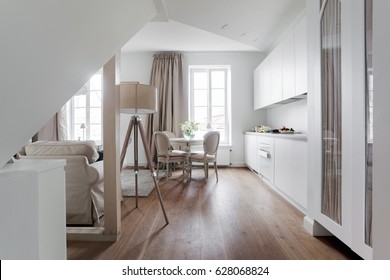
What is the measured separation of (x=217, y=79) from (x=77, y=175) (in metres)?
4.44

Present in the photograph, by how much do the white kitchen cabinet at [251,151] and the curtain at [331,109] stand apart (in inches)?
98.6

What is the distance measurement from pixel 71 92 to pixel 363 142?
1838 millimetres

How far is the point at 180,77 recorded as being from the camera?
5.38 metres

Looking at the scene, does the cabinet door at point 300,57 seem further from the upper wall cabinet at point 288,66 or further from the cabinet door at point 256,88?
the cabinet door at point 256,88

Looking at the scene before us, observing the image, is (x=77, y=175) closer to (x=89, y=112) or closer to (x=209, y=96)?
(x=209, y=96)

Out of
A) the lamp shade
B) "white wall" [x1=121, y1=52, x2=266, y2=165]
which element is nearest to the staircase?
the lamp shade

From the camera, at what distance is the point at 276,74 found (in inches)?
146

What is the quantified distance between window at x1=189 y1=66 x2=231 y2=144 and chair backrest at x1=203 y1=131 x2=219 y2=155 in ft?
5.14

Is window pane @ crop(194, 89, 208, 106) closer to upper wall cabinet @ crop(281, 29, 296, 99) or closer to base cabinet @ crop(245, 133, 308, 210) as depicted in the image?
base cabinet @ crop(245, 133, 308, 210)

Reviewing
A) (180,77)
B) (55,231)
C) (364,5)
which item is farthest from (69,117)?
(364,5)

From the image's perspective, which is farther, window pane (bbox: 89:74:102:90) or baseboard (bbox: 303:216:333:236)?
window pane (bbox: 89:74:102:90)

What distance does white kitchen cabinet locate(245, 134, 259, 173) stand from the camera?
4379 mm

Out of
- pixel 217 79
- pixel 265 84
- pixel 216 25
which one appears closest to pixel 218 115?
pixel 217 79
